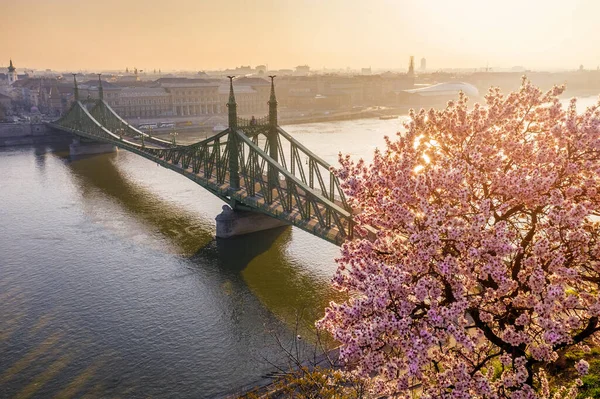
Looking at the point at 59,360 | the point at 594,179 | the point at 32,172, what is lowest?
the point at 59,360

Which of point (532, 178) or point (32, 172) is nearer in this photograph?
point (532, 178)

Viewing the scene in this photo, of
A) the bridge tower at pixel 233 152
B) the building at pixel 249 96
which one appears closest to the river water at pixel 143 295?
the bridge tower at pixel 233 152

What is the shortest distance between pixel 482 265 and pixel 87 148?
4136 inches

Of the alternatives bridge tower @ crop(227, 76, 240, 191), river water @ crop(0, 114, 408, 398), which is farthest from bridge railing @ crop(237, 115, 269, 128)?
river water @ crop(0, 114, 408, 398)

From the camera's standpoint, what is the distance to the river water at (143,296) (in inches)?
1097

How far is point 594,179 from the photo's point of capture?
509 inches

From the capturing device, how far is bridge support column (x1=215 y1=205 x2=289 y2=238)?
4819 cm

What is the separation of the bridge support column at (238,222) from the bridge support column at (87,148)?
67.0 metres

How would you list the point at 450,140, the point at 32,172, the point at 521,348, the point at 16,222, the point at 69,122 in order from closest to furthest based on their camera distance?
1. the point at 521,348
2. the point at 450,140
3. the point at 16,222
4. the point at 32,172
5. the point at 69,122

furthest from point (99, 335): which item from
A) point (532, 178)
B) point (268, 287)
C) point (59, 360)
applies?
point (532, 178)

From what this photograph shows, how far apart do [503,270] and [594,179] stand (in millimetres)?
3683

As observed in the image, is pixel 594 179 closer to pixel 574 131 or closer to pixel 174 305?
pixel 574 131

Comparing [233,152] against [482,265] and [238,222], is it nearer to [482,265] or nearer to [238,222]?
[238,222]

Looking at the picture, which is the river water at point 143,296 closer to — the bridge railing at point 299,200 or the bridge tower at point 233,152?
the bridge railing at point 299,200
